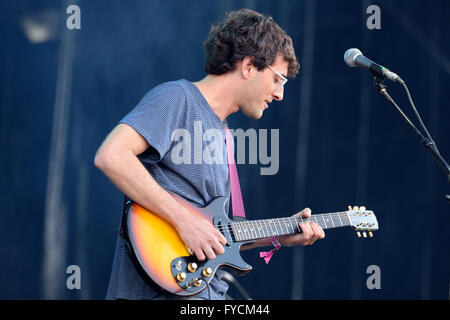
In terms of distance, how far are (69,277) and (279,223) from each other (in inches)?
79.9

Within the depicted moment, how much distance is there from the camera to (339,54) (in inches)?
193

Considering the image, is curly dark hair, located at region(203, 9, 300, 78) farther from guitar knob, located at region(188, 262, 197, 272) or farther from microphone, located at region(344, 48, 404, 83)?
guitar knob, located at region(188, 262, 197, 272)

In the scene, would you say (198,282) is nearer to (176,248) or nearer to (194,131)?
(176,248)

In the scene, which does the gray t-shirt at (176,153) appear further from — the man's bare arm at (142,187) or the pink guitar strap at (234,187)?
the pink guitar strap at (234,187)

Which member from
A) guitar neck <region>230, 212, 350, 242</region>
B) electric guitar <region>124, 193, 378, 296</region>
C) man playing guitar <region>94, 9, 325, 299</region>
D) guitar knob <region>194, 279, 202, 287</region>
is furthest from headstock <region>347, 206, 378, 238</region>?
guitar knob <region>194, 279, 202, 287</region>

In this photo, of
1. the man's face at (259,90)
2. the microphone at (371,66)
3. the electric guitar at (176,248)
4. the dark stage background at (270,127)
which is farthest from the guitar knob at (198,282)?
the dark stage background at (270,127)

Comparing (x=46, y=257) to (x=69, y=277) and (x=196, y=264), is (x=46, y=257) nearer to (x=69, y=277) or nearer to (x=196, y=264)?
(x=69, y=277)

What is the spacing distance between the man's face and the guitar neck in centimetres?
54

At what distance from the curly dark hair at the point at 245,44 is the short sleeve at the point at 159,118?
16.5 inches

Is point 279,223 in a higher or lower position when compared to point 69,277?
higher

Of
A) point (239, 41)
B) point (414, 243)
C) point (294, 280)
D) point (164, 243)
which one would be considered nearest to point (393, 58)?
point (414, 243)

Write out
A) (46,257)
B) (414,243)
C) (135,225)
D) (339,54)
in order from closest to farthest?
(135,225) < (46,257) < (414,243) < (339,54)

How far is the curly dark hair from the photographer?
2756 millimetres

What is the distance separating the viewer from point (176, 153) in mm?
2365
